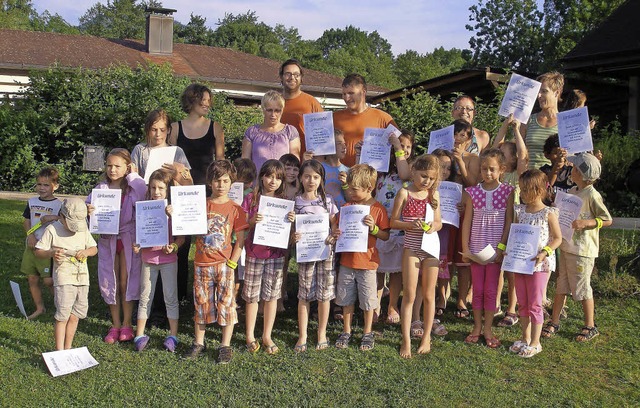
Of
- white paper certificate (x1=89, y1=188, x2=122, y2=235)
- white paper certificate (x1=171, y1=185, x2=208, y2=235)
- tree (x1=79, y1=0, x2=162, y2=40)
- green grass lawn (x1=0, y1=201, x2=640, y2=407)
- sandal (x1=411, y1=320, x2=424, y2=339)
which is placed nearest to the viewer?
green grass lawn (x1=0, y1=201, x2=640, y2=407)

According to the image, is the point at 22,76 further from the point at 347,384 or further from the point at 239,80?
the point at 347,384

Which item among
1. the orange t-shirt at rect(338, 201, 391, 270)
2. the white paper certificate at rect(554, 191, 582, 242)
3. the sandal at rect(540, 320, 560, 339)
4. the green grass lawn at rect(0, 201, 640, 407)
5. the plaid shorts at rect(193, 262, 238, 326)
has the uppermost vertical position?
the white paper certificate at rect(554, 191, 582, 242)

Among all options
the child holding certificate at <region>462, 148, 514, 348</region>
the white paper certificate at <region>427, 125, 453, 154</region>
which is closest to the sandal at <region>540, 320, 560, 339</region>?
the child holding certificate at <region>462, 148, 514, 348</region>

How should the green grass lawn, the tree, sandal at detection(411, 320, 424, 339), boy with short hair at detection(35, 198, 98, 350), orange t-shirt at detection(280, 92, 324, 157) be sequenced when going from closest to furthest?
the green grass lawn → boy with short hair at detection(35, 198, 98, 350) → sandal at detection(411, 320, 424, 339) → orange t-shirt at detection(280, 92, 324, 157) → the tree

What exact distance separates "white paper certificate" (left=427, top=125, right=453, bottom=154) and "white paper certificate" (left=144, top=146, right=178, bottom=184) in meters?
2.43

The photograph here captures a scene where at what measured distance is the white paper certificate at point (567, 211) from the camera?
564cm

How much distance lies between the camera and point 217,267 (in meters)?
5.32

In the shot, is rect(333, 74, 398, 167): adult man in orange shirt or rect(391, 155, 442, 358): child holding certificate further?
rect(333, 74, 398, 167): adult man in orange shirt

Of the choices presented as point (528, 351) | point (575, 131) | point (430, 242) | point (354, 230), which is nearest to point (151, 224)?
point (354, 230)

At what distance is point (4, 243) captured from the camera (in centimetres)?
930

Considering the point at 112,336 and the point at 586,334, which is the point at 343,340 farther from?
the point at 586,334

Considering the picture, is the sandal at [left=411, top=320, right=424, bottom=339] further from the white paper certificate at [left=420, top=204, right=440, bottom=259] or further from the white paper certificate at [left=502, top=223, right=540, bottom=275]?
the white paper certificate at [left=502, top=223, right=540, bottom=275]

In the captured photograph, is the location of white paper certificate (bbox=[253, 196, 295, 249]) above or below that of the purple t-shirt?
below

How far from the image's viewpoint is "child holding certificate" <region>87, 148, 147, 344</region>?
5.67 m
